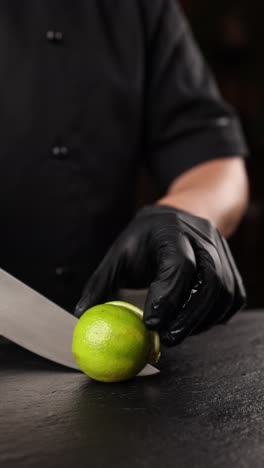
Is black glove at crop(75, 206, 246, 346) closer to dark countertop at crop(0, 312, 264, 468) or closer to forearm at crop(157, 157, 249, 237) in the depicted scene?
dark countertop at crop(0, 312, 264, 468)

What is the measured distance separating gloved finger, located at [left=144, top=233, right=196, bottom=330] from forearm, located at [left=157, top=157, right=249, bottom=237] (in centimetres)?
50

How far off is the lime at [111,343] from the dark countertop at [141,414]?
32 mm

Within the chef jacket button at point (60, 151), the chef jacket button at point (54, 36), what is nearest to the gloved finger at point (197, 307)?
the chef jacket button at point (60, 151)

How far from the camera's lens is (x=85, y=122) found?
5.86 ft

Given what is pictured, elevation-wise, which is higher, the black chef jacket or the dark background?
the black chef jacket

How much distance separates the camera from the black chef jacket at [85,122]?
1.71 metres

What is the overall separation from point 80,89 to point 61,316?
0.76m

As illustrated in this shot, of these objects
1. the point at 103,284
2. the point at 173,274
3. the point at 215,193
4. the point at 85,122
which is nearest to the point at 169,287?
the point at 173,274

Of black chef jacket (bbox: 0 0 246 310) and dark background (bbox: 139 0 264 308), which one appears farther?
dark background (bbox: 139 0 264 308)

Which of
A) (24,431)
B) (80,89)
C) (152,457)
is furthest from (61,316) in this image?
(80,89)

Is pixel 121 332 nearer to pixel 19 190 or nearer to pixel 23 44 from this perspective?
pixel 19 190

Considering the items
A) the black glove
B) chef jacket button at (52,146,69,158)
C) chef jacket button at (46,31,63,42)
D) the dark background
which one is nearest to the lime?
the black glove

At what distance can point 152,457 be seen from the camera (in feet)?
2.71

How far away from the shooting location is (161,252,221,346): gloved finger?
3.61 ft
